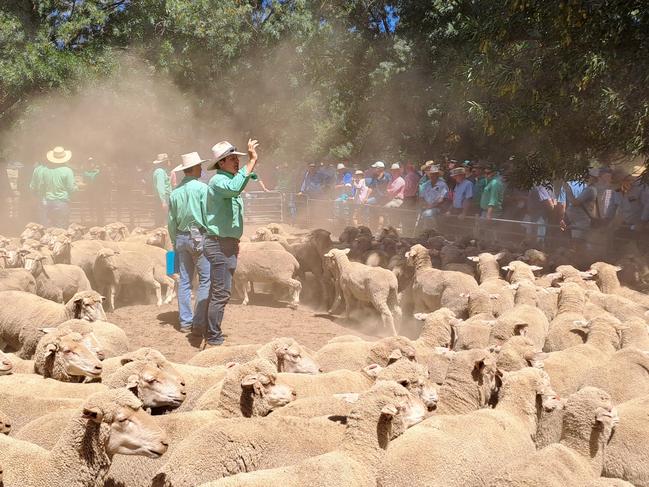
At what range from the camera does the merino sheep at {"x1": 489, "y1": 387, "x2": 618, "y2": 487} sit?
157 inches

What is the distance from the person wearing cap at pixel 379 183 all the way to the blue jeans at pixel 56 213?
7411mm

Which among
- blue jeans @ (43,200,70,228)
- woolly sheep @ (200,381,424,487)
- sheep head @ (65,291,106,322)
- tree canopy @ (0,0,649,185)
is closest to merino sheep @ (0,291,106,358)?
sheep head @ (65,291,106,322)

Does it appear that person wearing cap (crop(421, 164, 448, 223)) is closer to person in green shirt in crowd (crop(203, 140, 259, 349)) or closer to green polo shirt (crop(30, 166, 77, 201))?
green polo shirt (crop(30, 166, 77, 201))

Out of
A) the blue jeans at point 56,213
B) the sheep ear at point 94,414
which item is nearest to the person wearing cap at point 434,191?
the blue jeans at point 56,213

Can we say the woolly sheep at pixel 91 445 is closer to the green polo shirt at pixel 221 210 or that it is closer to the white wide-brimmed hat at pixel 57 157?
the green polo shirt at pixel 221 210

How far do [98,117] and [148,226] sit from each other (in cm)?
494

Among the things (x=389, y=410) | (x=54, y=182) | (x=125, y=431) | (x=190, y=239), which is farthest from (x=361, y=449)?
(x=54, y=182)

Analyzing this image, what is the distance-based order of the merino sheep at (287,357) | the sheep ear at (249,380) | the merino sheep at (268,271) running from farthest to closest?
the merino sheep at (268,271), the merino sheep at (287,357), the sheep ear at (249,380)

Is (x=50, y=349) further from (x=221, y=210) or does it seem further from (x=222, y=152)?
(x=222, y=152)

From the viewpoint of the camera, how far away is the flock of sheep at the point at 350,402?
162 inches

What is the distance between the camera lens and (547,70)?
37.1ft

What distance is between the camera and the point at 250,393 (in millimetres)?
5012

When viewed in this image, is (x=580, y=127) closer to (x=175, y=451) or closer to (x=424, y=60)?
(x=424, y=60)

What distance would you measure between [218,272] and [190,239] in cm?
112
